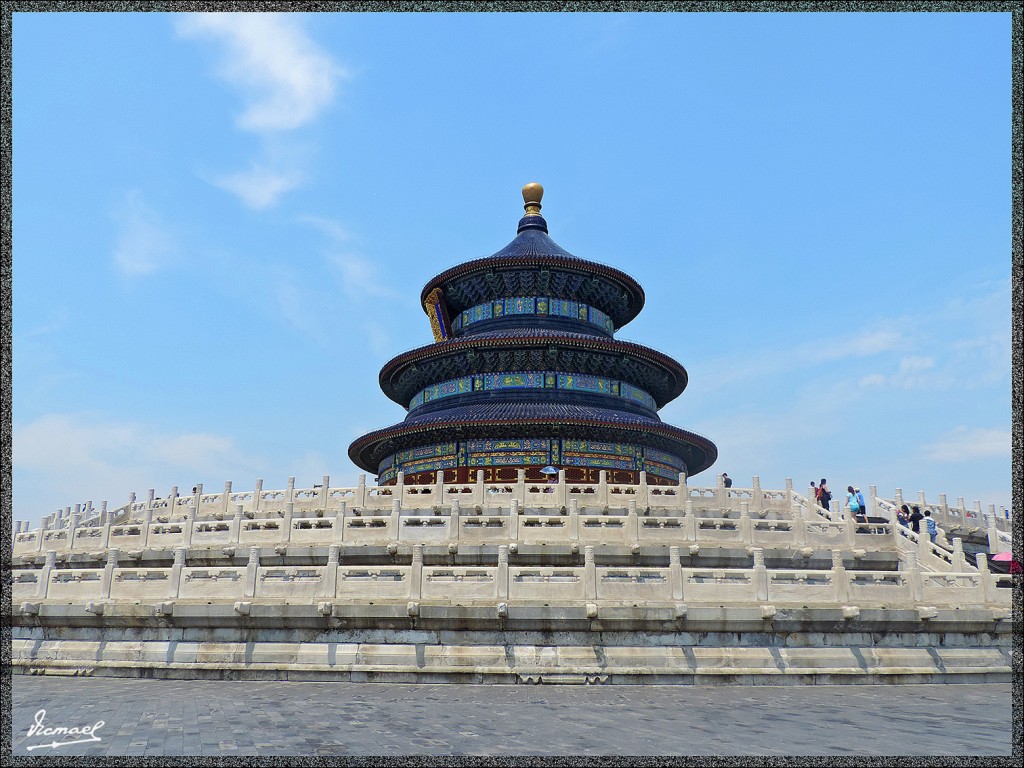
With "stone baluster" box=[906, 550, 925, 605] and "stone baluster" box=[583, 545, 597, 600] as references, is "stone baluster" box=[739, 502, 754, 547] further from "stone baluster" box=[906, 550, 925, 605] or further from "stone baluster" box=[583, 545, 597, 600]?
"stone baluster" box=[583, 545, 597, 600]

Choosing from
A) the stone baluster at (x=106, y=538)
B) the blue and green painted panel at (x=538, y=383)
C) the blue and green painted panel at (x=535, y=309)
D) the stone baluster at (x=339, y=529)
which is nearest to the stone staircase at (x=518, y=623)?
the stone baluster at (x=339, y=529)

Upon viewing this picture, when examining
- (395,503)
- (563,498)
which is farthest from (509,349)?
(395,503)

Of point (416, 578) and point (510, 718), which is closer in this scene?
point (510, 718)

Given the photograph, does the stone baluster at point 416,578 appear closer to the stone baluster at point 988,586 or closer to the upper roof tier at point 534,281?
the stone baluster at point 988,586

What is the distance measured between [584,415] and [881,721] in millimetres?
22579

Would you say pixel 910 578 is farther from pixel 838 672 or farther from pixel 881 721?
pixel 881 721

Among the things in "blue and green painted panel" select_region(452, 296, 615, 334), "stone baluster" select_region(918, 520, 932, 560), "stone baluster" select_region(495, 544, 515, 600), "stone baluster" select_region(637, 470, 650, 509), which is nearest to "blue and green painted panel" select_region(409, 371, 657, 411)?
"blue and green painted panel" select_region(452, 296, 615, 334)

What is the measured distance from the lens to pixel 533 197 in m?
46.7

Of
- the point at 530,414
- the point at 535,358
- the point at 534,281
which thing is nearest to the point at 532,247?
the point at 534,281

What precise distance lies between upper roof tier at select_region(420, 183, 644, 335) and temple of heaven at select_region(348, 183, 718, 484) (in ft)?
0.22

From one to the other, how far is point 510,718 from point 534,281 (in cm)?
3217

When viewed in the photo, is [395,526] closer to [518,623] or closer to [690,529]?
[518,623]

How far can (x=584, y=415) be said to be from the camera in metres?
32.1

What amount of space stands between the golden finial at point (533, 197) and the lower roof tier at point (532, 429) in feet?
53.7
